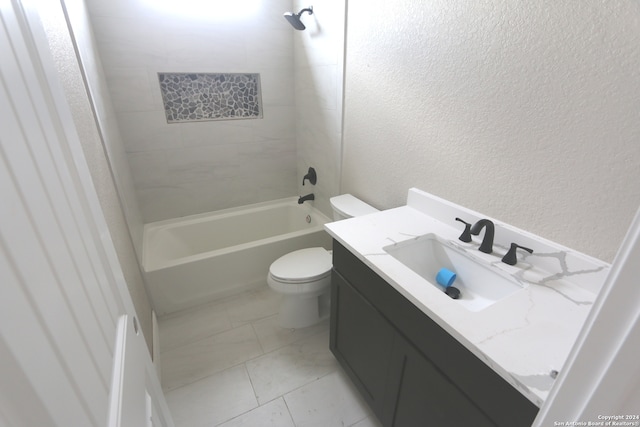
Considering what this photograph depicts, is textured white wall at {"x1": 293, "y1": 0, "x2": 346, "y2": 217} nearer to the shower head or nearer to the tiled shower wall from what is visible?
the shower head

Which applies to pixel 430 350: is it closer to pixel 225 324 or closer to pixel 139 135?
pixel 225 324

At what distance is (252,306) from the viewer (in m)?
2.06

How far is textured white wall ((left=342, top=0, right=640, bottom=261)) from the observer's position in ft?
2.56

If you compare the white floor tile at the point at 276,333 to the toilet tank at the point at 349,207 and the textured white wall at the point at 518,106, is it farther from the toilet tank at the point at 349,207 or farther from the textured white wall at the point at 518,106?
the textured white wall at the point at 518,106

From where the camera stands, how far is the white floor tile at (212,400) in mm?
1371

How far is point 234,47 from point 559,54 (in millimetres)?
2040

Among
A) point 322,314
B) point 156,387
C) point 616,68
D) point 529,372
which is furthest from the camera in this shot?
point 322,314

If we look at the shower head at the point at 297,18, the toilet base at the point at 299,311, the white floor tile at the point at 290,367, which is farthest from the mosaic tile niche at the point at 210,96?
the white floor tile at the point at 290,367

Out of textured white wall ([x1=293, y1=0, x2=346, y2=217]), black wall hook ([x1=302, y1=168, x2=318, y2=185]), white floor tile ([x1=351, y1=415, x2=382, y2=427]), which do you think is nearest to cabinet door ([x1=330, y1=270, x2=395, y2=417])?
white floor tile ([x1=351, y1=415, x2=382, y2=427])

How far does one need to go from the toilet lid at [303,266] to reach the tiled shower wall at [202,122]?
3.51 ft

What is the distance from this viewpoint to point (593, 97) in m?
0.81

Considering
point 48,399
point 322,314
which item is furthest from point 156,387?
point 322,314

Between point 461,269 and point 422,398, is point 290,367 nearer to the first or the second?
point 422,398

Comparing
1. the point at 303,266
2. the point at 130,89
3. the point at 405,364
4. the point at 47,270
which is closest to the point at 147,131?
the point at 130,89
